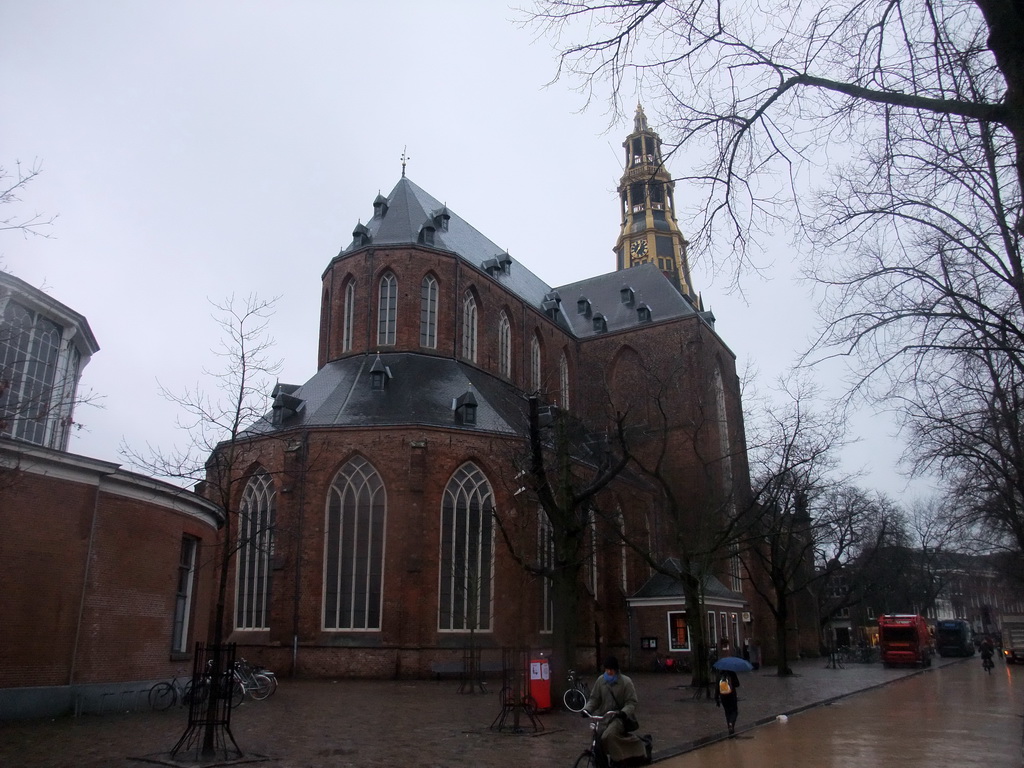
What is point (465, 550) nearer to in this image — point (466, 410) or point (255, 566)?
point (466, 410)

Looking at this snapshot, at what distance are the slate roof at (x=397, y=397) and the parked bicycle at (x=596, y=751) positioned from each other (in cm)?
1740

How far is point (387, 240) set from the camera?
109ft

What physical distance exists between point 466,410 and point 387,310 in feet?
21.6

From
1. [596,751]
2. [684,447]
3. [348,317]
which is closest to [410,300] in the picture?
[348,317]

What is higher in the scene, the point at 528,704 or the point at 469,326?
the point at 469,326

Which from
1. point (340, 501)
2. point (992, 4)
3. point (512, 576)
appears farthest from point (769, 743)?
point (340, 501)

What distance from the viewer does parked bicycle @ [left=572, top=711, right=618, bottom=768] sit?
8203 millimetres

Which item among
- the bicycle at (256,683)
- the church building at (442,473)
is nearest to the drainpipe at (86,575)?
the church building at (442,473)

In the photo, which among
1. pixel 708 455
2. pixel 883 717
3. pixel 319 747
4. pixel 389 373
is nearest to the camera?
pixel 319 747

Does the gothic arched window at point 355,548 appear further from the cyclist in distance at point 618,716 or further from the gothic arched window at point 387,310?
the cyclist in distance at point 618,716

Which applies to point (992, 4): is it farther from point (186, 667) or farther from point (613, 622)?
point (613, 622)

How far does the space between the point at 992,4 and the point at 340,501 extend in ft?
77.5

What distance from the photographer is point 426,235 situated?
3316cm

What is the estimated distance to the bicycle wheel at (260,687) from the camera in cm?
1853
